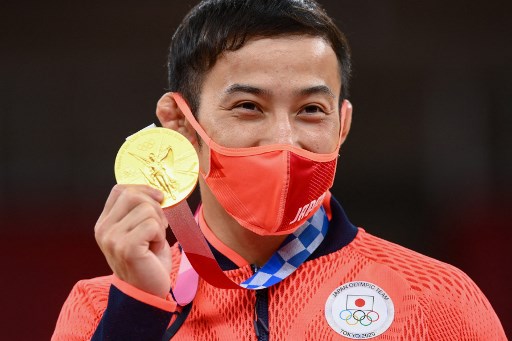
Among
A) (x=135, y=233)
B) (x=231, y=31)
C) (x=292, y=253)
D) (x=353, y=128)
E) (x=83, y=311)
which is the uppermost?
(x=231, y=31)

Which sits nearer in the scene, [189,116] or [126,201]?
[126,201]

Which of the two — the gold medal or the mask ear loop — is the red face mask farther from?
the gold medal

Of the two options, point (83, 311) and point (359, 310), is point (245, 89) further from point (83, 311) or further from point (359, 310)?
point (83, 311)

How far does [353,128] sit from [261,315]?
140 inches

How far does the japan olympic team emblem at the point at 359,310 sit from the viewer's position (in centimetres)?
240

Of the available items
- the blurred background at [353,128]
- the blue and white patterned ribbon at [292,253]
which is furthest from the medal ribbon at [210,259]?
the blurred background at [353,128]

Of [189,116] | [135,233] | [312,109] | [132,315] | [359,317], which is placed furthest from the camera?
[189,116]

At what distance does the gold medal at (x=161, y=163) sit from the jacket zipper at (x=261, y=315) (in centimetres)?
41

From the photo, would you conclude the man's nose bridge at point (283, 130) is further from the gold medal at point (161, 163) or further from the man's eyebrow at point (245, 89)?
the gold medal at point (161, 163)

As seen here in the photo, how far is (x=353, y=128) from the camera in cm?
589

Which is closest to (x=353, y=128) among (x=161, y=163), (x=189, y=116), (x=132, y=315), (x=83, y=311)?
(x=189, y=116)

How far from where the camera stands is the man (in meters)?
2.42

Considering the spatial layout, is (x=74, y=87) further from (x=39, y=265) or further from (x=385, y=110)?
(x=385, y=110)

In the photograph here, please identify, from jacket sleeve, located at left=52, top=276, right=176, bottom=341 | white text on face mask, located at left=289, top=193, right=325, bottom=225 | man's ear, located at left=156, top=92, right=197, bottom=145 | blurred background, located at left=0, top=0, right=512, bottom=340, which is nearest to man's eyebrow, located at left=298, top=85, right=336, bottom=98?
white text on face mask, located at left=289, top=193, right=325, bottom=225
